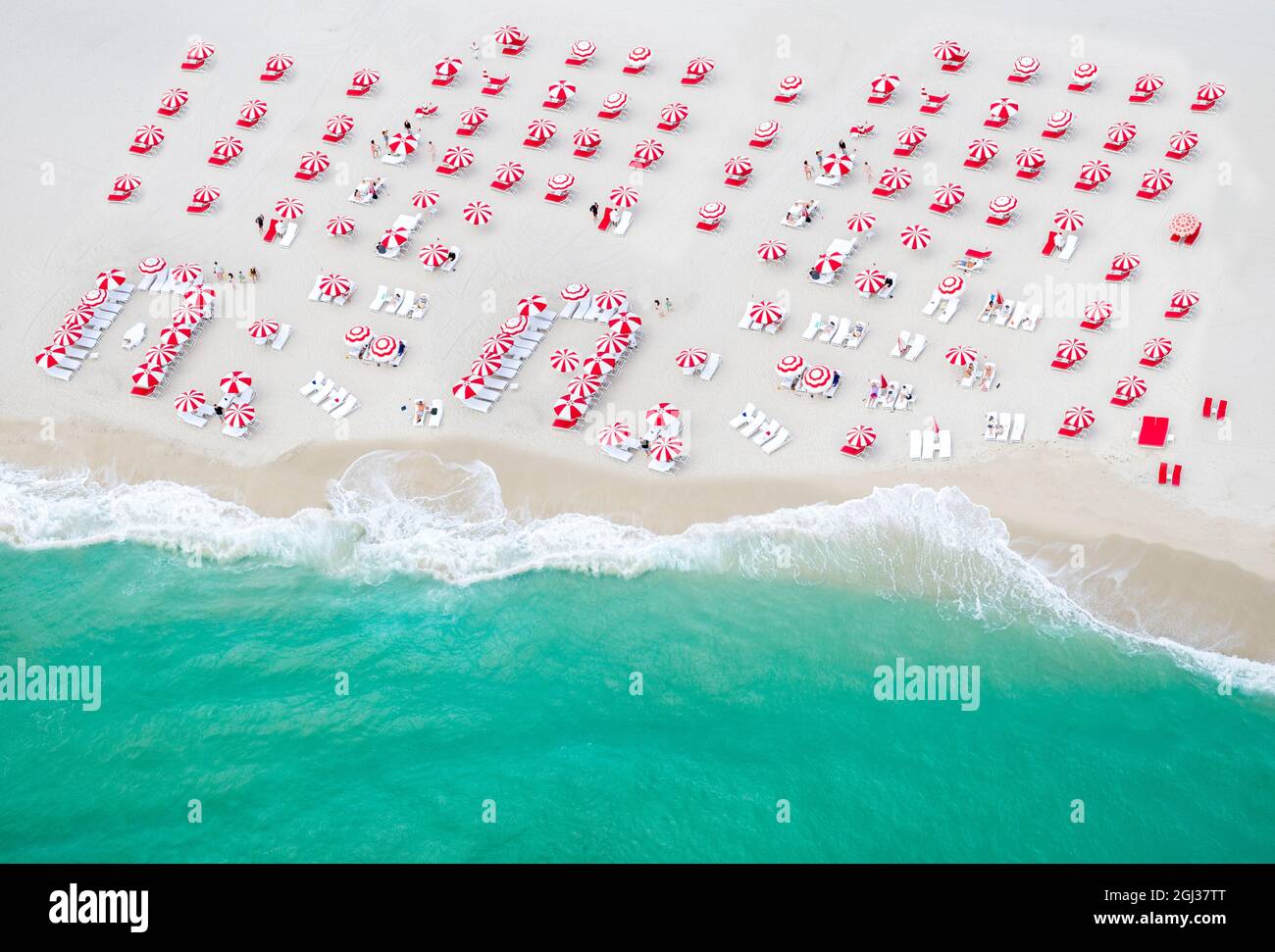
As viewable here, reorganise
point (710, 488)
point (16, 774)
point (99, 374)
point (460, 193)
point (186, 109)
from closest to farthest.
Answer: point (16, 774) → point (710, 488) → point (99, 374) → point (460, 193) → point (186, 109)

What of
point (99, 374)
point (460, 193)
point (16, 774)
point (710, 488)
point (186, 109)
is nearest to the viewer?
point (16, 774)

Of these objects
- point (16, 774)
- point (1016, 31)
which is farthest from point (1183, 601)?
point (16, 774)

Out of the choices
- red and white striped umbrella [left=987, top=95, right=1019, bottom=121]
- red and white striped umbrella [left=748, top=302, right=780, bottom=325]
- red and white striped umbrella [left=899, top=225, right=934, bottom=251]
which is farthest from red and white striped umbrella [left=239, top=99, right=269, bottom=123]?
red and white striped umbrella [left=987, top=95, right=1019, bottom=121]

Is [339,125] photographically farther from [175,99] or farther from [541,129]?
[541,129]

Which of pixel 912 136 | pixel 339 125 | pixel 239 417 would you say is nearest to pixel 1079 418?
pixel 912 136

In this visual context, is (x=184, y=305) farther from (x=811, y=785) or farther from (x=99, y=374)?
(x=811, y=785)
